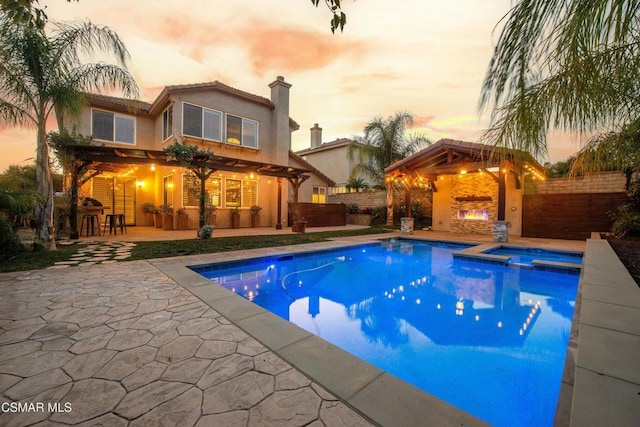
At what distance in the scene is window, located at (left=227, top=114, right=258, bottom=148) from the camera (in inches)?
559

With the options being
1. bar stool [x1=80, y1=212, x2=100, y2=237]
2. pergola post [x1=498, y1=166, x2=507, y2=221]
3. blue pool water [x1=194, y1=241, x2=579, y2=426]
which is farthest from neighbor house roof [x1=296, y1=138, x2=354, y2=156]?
bar stool [x1=80, y1=212, x2=100, y2=237]

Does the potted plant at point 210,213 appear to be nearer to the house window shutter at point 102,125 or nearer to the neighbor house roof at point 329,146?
the house window shutter at point 102,125

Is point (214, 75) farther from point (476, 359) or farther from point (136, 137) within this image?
point (476, 359)

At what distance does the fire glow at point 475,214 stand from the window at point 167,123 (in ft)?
49.1

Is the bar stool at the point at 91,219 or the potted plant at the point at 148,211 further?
the potted plant at the point at 148,211

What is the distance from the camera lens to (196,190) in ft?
35.9

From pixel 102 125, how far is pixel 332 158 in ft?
55.8

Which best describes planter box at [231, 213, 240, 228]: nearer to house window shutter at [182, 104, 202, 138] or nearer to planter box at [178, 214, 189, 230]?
planter box at [178, 214, 189, 230]

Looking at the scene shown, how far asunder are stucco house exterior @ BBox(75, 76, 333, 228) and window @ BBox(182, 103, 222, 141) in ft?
0.15

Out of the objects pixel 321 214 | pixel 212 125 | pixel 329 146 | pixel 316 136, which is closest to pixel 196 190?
pixel 212 125

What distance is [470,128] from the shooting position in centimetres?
279

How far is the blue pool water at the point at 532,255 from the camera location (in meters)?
7.77

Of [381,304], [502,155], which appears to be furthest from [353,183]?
[502,155]

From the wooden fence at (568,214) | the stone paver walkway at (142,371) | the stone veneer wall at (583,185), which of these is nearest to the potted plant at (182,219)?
the stone paver walkway at (142,371)
